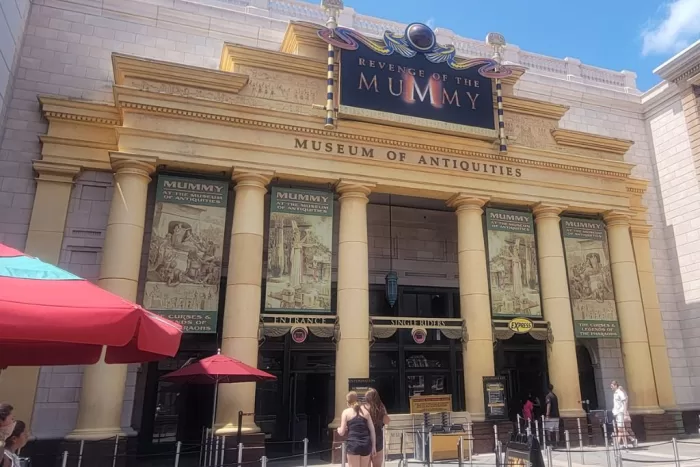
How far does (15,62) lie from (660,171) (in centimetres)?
2523

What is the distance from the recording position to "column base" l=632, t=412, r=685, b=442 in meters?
17.1

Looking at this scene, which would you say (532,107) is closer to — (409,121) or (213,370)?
(409,121)

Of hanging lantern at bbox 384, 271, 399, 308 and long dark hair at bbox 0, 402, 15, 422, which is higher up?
hanging lantern at bbox 384, 271, 399, 308

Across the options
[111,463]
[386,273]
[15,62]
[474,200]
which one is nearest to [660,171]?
[474,200]

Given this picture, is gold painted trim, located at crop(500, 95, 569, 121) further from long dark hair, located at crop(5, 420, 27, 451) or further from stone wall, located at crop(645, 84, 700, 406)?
long dark hair, located at crop(5, 420, 27, 451)

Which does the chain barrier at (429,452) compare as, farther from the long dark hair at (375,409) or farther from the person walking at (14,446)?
the person walking at (14,446)

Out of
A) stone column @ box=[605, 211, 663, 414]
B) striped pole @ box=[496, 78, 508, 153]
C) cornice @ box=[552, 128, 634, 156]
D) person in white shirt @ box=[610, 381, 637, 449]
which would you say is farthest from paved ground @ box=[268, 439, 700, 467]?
cornice @ box=[552, 128, 634, 156]

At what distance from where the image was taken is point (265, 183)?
1559cm

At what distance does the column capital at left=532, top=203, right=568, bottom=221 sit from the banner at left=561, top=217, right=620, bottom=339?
0.60 meters

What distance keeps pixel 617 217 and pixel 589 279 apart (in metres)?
2.89

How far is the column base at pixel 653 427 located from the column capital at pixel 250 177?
47.5 feet

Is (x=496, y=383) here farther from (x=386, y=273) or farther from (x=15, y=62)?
(x=15, y=62)

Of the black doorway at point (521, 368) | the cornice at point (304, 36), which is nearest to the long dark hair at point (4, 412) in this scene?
the cornice at point (304, 36)

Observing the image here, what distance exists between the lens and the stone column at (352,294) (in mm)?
14789
